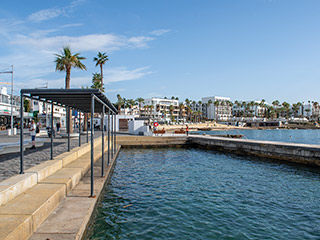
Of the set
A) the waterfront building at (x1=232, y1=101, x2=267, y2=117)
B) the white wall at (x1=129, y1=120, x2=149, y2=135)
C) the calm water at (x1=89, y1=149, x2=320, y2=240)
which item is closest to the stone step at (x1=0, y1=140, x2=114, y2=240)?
the calm water at (x1=89, y1=149, x2=320, y2=240)

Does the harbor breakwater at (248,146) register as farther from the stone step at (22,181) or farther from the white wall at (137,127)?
the stone step at (22,181)

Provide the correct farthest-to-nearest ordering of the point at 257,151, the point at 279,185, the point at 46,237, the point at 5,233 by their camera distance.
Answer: the point at 257,151 < the point at 279,185 < the point at 46,237 < the point at 5,233

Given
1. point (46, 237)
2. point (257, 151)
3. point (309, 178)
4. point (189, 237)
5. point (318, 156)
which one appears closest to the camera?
point (46, 237)

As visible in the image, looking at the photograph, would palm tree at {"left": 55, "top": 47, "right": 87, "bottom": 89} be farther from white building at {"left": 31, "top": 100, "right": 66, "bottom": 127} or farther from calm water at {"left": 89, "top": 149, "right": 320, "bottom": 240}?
calm water at {"left": 89, "top": 149, "right": 320, "bottom": 240}

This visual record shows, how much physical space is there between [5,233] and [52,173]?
552cm

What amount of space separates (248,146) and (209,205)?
54.5ft

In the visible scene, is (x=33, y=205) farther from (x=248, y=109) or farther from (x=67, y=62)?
(x=248, y=109)

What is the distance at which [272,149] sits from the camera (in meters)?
21.9

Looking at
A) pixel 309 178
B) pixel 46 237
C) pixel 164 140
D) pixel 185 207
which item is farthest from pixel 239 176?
pixel 164 140

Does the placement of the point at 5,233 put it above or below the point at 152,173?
above

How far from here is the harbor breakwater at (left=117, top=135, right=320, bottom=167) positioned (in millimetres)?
19022

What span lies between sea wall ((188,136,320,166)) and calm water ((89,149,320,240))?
3070mm

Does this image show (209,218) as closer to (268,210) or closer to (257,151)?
(268,210)

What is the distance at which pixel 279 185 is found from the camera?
1284 centimetres
